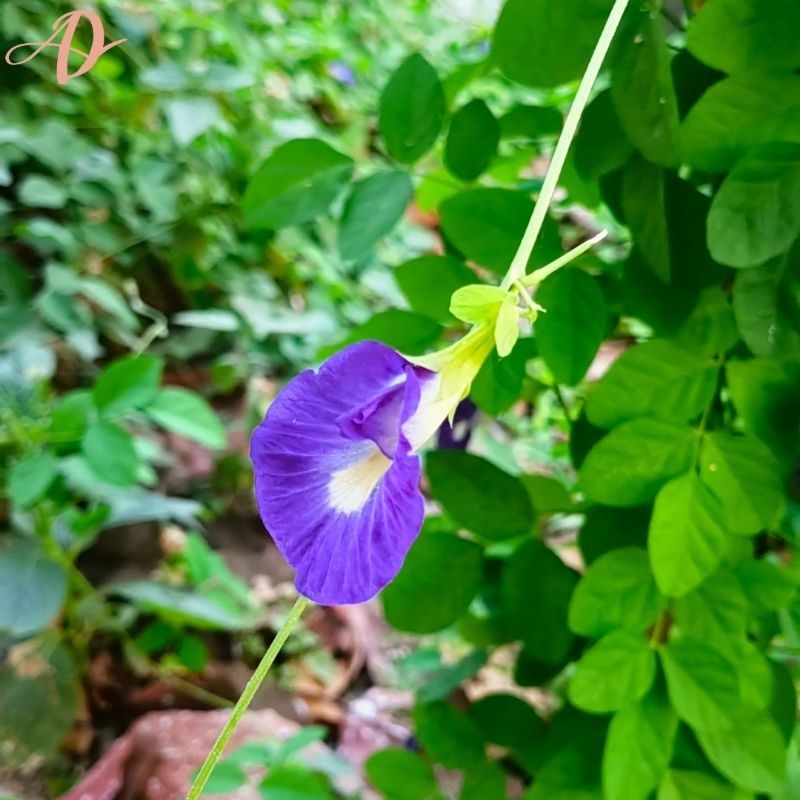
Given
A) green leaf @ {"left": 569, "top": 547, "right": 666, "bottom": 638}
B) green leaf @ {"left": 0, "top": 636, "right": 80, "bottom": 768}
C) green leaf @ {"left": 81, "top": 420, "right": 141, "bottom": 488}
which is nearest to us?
green leaf @ {"left": 569, "top": 547, "right": 666, "bottom": 638}

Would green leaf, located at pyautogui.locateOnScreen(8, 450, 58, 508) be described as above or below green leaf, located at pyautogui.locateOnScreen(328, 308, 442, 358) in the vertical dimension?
below

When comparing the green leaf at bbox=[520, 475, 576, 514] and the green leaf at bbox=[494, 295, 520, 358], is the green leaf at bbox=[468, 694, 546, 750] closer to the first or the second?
the green leaf at bbox=[520, 475, 576, 514]

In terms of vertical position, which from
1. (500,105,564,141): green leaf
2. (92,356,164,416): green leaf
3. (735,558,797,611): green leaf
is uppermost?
(500,105,564,141): green leaf

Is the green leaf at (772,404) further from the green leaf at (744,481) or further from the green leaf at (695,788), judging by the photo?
the green leaf at (695,788)

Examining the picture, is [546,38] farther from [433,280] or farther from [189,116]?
[189,116]

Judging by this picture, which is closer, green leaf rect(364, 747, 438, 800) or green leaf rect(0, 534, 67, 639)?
green leaf rect(364, 747, 438, 800)

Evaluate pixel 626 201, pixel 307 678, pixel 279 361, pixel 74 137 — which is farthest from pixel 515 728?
pixel 74 137

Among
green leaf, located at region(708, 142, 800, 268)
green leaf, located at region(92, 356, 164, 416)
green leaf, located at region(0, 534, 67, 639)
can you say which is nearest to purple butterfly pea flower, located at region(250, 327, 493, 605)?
green leaf, located at region(708, 142, 800, 268)
